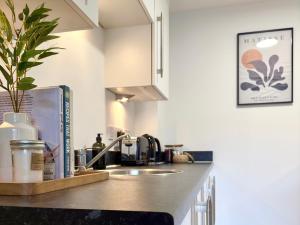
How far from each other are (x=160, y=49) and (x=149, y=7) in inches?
15.0

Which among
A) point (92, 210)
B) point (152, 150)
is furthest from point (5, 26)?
point (152, 150)

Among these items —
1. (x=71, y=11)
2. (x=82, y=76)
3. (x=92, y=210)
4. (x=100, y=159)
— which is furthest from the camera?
(x=82, y=76)

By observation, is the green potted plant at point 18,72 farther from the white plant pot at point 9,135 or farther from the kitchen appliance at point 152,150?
the kitchen appliance at point 152,150

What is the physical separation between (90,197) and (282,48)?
9.06 feet

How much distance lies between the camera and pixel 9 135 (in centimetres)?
80

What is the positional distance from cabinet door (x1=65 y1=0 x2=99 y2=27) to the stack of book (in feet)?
0.89

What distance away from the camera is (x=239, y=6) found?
3.09 metres

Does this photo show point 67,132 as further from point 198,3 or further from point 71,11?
point 198,3

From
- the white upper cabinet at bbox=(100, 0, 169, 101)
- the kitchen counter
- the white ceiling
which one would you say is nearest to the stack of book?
the kitchen counter

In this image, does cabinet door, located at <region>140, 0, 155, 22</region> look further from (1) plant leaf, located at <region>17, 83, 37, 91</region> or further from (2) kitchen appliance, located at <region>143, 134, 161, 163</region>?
(1) plant leaf, located at <region>17, 83, 37, 91</region>

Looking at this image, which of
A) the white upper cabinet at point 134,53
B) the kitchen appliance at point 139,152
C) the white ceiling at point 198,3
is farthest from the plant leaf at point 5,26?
the white ceiling at point 198,3

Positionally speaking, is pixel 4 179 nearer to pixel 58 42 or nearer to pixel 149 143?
pixel 58 42

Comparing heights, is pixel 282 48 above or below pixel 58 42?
A: above

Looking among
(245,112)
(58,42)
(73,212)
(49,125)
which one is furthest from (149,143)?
(73,212)
